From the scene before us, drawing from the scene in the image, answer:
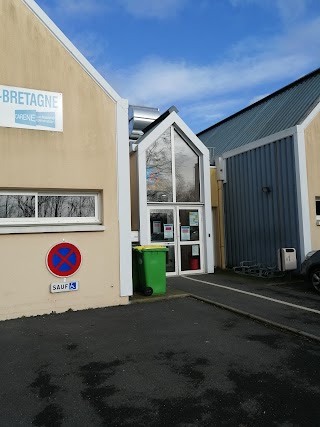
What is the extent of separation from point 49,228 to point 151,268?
2.59 m

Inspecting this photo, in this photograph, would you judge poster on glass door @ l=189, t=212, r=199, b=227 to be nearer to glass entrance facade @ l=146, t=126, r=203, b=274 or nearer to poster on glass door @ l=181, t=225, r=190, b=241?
glass entrance facade @ l=146, t=126, r=203, b=274

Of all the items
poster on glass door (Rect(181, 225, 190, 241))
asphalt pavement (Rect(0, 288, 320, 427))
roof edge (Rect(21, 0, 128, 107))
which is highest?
roof edge (Rect(21, 0, 128, 107))

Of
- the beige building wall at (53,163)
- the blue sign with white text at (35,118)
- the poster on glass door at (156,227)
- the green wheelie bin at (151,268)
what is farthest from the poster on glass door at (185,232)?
the blue sign with white text at (35,118)

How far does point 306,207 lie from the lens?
11008 mm

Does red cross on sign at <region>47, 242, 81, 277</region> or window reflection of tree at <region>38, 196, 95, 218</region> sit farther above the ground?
window reflection of tree at <region>38, 196, 95, 218</region>

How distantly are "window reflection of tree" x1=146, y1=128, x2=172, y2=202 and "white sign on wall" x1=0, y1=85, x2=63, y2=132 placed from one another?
4.78 meters

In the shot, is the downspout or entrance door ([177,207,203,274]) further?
the downspout

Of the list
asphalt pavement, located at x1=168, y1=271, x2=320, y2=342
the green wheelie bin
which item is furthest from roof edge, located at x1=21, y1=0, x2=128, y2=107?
asphalt pavement, located at x1=168, y1=271, x2=320, y2=342

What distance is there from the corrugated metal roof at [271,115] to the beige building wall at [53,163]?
23.8 feet

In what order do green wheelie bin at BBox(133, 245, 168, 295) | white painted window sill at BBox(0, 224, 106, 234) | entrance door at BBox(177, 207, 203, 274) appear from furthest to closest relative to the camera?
entrance door at BBox(177, 207, 203, 274) < green wheelie bin at BBox(133, 245, 168, 295) < white painted window sill at BBox(0, 224, 106, 234)

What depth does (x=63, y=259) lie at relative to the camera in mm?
7344

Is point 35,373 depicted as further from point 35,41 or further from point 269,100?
point 269,100

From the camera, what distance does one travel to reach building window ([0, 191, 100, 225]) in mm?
7145

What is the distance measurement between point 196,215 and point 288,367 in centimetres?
826
